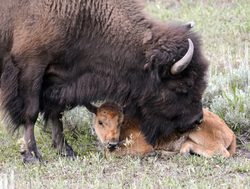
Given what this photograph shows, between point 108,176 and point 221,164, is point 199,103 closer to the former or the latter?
point 221,164

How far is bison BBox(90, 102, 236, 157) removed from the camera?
28.3 feet

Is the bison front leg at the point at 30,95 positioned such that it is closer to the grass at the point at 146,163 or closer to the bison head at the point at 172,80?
the grass at the point at 146,163

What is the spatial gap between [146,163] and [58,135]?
4.20ft

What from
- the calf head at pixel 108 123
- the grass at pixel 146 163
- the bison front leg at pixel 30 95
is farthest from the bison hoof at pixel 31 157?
the calf head at pixel 108 123

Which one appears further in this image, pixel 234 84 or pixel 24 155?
pixel 234 84

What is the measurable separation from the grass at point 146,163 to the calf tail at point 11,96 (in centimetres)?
44

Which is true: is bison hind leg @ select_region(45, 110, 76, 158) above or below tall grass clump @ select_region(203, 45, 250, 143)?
below

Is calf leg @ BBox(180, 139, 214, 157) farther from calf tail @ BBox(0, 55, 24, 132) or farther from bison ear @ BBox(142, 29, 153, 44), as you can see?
calf tail @ BBox(0, 55, 24, 132)

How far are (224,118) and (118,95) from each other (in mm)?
1485

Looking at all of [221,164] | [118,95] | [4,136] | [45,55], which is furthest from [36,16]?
[221,164]

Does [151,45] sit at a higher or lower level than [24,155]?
higher

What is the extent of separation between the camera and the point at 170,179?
24.8ft

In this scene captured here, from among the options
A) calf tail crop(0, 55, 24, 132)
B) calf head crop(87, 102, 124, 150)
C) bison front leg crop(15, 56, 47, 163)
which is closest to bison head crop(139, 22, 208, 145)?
calf head crop(87, 102, 124, 150)

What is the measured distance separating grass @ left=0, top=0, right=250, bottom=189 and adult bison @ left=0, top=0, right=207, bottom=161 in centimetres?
46
